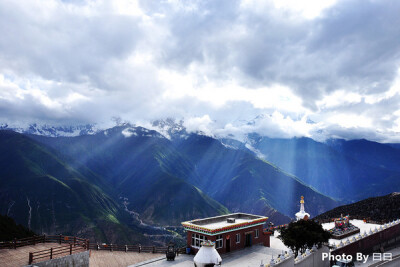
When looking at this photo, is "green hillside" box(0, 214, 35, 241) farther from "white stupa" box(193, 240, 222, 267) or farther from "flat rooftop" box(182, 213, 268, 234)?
"white stupa" box(193, 240, 222, 267)

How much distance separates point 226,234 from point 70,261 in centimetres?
1603

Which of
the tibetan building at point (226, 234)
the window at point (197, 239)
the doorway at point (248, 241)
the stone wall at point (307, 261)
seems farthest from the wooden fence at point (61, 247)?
the stone wall at point (307, 261)

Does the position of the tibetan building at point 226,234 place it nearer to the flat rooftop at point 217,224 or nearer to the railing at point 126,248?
the flat rooftop at point 217,224

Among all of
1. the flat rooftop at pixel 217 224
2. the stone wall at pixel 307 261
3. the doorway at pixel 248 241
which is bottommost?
the stone wall at pixel 307 261

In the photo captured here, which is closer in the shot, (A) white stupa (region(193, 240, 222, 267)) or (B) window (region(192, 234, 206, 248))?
(A) white stupa (region(193, 240, 222, 267))

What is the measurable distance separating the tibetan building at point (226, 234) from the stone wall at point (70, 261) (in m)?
11.7

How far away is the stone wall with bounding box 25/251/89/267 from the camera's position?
79.6 feet

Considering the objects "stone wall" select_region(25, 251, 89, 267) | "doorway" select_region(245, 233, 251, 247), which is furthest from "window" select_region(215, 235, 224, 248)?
"stone wall" select_region(25, 251, 89, 267)

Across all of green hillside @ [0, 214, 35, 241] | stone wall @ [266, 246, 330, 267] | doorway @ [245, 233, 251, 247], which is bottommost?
stone wall @ [266, 246, 330, 267]

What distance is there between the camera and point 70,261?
25.6 metres

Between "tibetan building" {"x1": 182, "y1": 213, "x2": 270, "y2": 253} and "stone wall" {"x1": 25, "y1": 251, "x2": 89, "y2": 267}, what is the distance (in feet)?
38.4

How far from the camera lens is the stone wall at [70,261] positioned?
2427cm

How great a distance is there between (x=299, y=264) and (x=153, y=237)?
546 ft

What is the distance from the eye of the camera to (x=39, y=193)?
626ft
